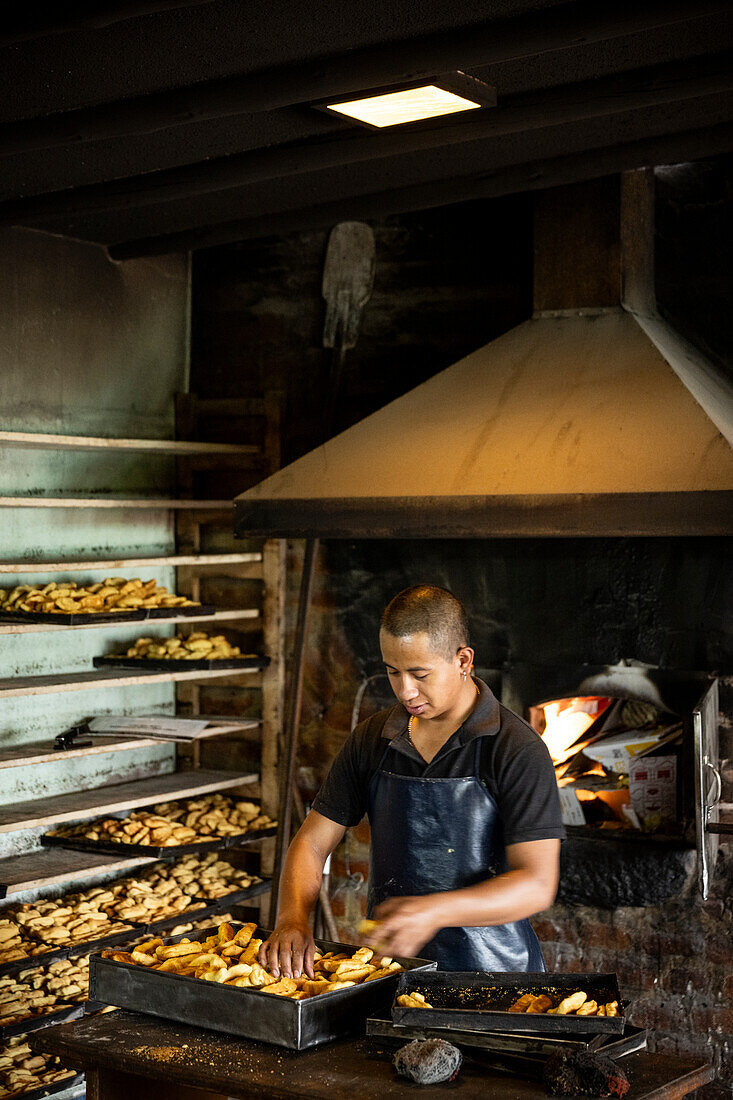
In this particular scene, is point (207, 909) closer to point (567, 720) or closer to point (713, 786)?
point (567, 720)

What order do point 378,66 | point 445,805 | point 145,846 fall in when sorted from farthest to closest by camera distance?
1. point 145,846
2. point 445,805
3. point 378,66

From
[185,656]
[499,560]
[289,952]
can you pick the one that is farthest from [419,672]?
[185,656]

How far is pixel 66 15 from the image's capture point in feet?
8.64

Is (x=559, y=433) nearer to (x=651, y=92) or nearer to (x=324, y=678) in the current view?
(x=651, y=92)

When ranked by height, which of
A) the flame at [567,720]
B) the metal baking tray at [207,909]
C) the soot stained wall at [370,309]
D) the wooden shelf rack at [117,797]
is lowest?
the metal baking tray at [207,909]

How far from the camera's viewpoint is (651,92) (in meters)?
3.42

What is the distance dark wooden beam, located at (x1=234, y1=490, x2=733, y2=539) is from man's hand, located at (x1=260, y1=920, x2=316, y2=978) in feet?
4.77

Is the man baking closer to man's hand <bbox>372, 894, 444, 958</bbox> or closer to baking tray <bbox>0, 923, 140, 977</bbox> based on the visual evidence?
man's hand <bbox>372, 894, 444, 958</bbox>

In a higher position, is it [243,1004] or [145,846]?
[243,1004]

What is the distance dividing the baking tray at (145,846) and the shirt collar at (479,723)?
1660 millimetres

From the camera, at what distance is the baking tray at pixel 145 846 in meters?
4.66

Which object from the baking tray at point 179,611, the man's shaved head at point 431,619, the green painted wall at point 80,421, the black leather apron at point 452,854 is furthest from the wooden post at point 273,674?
the man's shaved head at point 431,619

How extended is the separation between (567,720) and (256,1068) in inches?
102

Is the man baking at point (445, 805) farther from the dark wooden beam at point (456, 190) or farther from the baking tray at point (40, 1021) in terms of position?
the dark wooden beam at point (456, 190)
